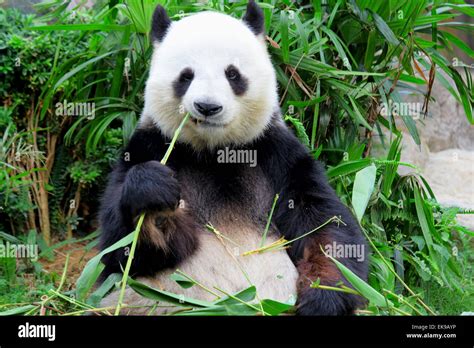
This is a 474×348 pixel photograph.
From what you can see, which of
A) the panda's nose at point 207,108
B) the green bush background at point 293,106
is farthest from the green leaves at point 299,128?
the panda's nose at point 207,108

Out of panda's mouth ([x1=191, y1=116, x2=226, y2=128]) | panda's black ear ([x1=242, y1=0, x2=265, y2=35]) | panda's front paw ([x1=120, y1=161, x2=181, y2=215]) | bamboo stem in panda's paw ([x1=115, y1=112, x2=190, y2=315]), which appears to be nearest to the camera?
bamboo stem in panda's paw ([x1=115, y1=112, x2=190, y2=315])

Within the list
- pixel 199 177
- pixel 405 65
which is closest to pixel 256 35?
pixel 199 177

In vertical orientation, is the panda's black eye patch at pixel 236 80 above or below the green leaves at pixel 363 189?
above

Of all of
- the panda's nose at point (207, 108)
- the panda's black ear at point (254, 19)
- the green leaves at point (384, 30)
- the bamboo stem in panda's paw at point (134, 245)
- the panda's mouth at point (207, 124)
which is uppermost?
the panda's black ear at point (254, 19)

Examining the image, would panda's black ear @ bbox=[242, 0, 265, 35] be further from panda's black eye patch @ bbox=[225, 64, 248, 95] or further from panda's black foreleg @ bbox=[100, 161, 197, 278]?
panda's black foreleg @ bbox=[100, 161, 197, 278]

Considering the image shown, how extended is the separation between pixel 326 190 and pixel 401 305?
37.0 inches

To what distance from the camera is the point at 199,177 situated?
4.10 m

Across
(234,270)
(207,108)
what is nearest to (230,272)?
(234,270)

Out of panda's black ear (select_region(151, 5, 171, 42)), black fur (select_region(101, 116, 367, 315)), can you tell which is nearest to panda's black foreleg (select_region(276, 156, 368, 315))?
black fur (select_region(101, 116, 367, 315))

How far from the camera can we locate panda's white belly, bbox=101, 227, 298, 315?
12.5ft

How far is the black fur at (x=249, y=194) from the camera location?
3.80 metres

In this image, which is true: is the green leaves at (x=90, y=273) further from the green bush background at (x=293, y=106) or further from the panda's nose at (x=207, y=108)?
the green bush background at (x=293, y=106)

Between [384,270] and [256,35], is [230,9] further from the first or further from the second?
[384,270]
